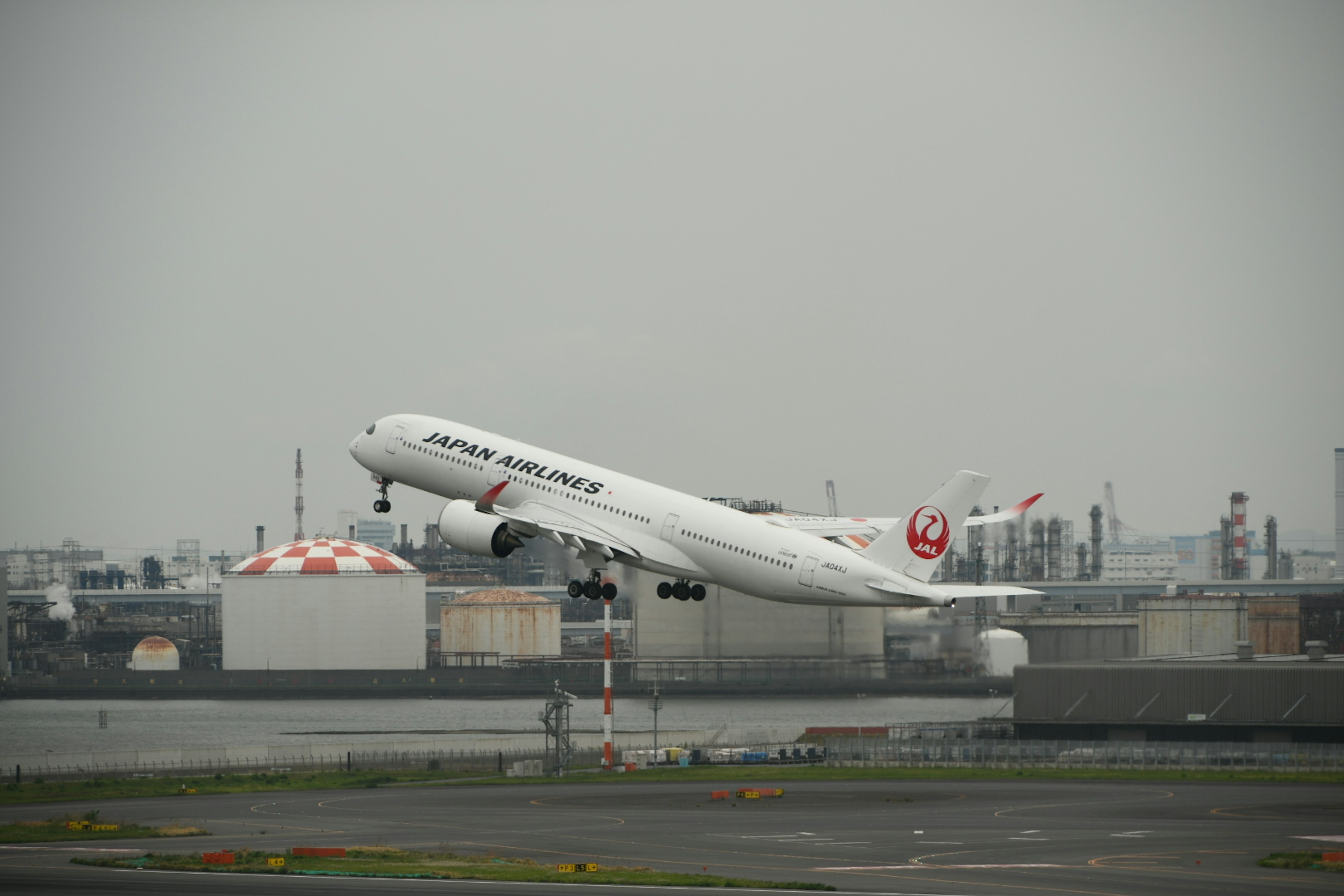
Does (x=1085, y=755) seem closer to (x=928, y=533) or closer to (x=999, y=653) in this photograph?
(x=928, y=533)

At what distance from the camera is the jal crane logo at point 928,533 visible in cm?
6075

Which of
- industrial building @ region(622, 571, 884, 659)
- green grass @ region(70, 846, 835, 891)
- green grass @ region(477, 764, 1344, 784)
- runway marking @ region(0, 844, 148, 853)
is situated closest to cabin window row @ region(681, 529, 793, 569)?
green grass @ region(70, 846, 835, 891)

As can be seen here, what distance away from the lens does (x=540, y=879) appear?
52.9 meters

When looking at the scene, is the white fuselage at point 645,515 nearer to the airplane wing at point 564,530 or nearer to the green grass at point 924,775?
the airplane wing at point 564,530

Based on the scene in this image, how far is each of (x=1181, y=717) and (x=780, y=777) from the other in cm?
2950

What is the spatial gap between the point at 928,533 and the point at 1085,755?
41795mm

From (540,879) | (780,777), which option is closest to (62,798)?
(780,777)

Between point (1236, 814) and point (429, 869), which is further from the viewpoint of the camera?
point (1236, 814)

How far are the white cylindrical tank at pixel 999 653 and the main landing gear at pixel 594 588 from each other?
8661 cm

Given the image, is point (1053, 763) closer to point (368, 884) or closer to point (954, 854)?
point (954, 854)

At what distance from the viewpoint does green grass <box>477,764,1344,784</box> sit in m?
89.8

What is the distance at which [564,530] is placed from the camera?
66.1m

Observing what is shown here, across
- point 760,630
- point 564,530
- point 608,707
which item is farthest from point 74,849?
point 760,630

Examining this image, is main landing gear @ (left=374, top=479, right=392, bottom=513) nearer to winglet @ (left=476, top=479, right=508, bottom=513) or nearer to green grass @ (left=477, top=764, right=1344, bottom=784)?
winglet @ (left=476, top=479, right=508, bottom=513)
